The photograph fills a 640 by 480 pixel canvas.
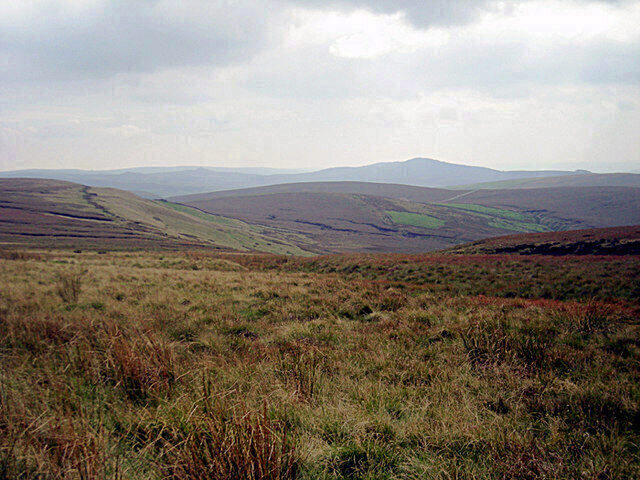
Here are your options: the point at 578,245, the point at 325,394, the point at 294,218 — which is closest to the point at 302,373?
the point at 325,394

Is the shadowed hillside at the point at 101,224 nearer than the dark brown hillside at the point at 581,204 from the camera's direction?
Yes

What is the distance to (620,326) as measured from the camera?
545 centimetres

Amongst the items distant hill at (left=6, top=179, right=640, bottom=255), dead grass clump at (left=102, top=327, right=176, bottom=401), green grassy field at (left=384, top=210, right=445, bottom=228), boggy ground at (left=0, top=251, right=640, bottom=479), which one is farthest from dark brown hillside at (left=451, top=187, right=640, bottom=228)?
dead grass clump at (left=102, top=327, right=176, bottom=401)

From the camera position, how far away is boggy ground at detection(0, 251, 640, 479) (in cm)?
218

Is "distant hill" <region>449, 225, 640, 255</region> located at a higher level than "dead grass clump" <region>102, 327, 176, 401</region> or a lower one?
lower

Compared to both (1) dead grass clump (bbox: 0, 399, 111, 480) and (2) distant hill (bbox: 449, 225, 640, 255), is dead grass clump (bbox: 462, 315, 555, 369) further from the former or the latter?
(2) distant hill (bbox: 449, 225, 640, 255)

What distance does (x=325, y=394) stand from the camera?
11.0 feet

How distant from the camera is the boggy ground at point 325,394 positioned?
2184mm

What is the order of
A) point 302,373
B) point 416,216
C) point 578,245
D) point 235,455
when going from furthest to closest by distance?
point 416,216, point 578,245, point 302,373, point 235,455

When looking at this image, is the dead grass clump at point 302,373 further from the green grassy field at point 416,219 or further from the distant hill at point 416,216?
the green grassy field at point 416,219

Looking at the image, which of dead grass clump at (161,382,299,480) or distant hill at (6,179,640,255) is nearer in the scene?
dead grass clump at (161,382,299,480)

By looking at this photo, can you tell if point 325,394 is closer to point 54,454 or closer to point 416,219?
point 54,454

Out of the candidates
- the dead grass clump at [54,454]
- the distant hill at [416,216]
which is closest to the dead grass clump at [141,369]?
the dead grass clump at [54,454]

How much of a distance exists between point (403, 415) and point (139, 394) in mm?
2692
